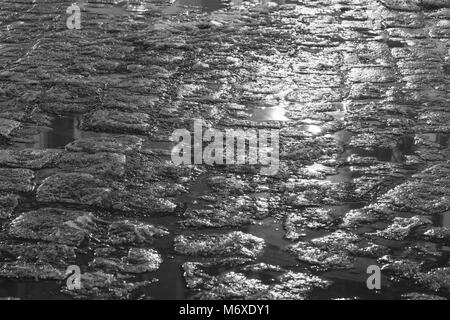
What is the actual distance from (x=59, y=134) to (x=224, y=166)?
126cm

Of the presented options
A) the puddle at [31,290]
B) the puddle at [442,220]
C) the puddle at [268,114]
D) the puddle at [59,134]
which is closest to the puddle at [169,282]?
the puddle at [31,290]

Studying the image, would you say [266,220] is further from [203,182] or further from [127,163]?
[127,163]

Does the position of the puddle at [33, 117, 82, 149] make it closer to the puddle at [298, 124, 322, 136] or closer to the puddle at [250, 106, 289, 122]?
the puddle at [250, 106, 289, 122]

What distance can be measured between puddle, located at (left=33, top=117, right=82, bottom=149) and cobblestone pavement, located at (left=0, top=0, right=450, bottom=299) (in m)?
0.02

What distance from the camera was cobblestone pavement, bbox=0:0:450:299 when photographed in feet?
13.0

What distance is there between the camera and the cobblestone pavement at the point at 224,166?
3.96 meters

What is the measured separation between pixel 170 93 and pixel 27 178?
1.93 metres

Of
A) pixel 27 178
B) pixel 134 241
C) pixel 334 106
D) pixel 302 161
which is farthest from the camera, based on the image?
pixel 334 106

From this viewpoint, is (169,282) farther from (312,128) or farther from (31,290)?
(312,128)

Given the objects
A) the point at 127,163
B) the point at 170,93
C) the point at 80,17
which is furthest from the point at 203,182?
the point at 80,17

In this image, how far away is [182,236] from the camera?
4.27 metres

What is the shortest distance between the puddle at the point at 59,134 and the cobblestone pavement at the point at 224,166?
0.07 feet

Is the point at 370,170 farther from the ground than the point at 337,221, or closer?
farther from the ground

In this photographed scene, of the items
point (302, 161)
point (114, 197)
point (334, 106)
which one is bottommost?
point (114, 197)
